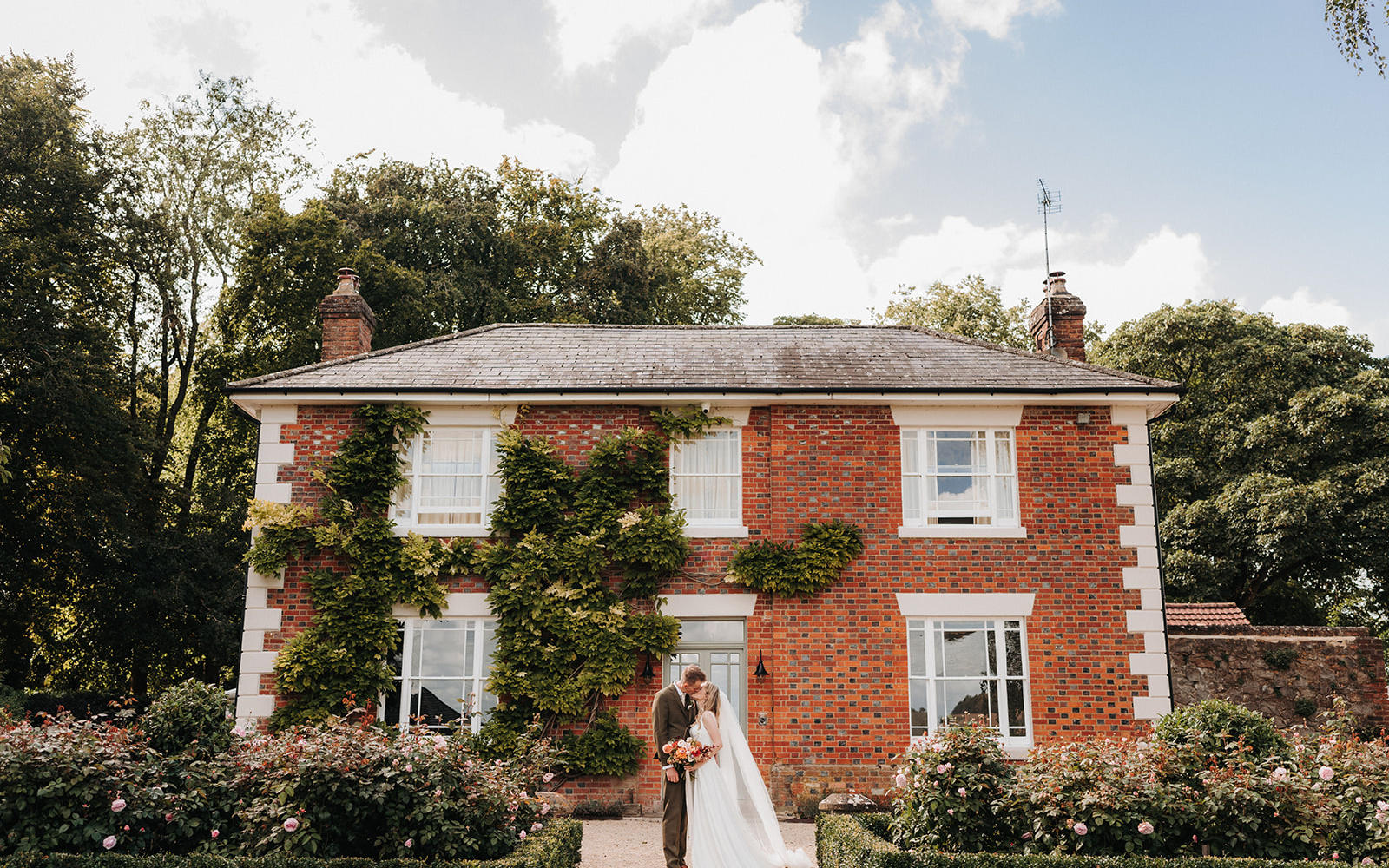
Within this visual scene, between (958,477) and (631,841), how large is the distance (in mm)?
6979

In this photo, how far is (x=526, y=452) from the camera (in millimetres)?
14492

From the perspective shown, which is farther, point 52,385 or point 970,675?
point 52,385

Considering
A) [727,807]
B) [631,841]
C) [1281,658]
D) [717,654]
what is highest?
[717,654]

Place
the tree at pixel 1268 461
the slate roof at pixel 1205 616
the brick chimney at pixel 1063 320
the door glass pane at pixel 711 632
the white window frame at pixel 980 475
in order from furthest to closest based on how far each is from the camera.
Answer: the tree at pixel 1268 461, the slate roof at pixel 1205 616, the brick chimney at pixel 1063 320, the white window frame at pixel 980 475, the door glass pane at pixel 711 632

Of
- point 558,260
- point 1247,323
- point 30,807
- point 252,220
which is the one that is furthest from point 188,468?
point 1247,323

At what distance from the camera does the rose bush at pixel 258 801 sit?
25.3 ft

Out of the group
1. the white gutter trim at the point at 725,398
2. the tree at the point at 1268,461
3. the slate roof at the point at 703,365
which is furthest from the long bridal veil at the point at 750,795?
the tree at the point at 1268,461

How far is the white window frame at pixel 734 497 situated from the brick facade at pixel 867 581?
0.12 meters

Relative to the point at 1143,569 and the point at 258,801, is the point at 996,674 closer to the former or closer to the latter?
the point at 1143,569

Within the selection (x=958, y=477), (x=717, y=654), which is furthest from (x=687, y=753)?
(x=958, y=477)

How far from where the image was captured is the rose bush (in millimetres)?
7719

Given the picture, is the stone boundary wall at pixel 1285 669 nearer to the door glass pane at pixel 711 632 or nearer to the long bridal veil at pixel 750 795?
the door glass pane at pixel 711 632

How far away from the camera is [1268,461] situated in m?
24.2

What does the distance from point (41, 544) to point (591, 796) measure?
615 inches
